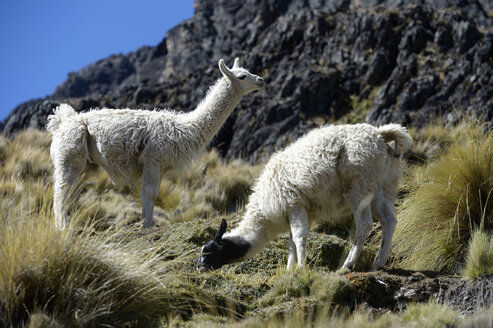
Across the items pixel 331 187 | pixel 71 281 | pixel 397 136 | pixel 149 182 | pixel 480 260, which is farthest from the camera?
pixel 149 182

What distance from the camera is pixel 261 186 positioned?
6.37 meters

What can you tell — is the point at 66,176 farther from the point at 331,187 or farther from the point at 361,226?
the point at 361,226

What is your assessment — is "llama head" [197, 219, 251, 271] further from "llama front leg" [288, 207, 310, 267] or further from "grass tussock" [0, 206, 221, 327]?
"grass tussock" [0, 206, 221, 327]

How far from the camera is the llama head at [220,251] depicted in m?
5.88

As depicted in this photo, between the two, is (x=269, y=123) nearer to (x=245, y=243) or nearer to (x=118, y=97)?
(x=118, y=97)

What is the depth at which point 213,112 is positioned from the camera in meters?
8.21

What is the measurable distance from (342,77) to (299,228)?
34622mm

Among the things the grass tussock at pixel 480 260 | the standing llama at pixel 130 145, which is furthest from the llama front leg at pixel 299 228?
the standing llama at pixel 130 145

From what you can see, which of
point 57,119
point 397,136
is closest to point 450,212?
point 397,136

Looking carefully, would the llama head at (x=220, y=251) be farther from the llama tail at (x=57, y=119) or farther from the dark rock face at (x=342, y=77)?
the dark rock face at (x=342, y=77)

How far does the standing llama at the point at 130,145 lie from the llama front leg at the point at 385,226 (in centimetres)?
312

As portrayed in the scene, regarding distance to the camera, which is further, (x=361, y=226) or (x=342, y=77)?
(x=342, y=77)

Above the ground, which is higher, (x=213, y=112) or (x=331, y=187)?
(x=213, y=112)

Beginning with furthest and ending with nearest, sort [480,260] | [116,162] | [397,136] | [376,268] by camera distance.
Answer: [116,162]
[397,136]
[376,268]
[480,260]
